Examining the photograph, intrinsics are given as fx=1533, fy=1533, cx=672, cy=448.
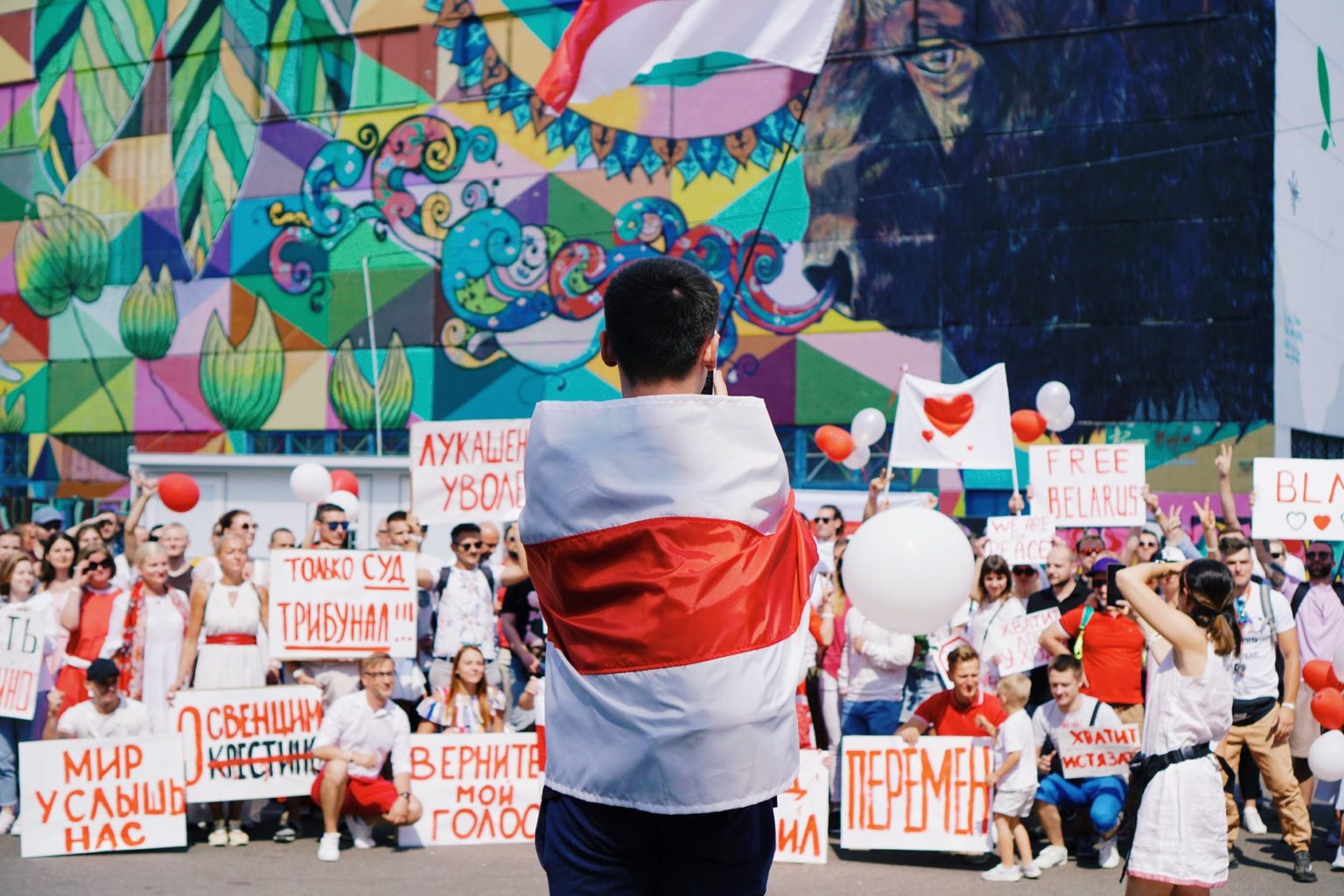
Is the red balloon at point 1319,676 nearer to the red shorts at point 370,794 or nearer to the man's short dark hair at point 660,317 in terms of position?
the red shorts at point 370,794

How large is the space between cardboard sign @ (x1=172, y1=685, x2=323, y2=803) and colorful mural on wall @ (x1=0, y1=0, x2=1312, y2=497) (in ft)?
35.7

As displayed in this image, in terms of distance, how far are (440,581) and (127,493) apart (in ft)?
55.6

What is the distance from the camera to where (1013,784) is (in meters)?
8.23

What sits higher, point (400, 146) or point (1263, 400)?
point (400, 146)

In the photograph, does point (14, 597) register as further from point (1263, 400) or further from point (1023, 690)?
point (1263, 400)

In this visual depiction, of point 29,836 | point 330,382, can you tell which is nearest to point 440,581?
point 29,836

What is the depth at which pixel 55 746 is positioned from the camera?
842cm

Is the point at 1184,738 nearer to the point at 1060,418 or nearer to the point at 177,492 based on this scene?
the point at 177,492

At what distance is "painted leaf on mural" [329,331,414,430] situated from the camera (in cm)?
2283

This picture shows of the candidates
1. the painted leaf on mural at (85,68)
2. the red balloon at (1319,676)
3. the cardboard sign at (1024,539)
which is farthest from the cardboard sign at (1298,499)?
the painted leaf on mural at (85,68)

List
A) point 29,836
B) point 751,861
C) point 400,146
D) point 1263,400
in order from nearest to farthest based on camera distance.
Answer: point 751,861
point 29,836
point 1263,400
point 400,146

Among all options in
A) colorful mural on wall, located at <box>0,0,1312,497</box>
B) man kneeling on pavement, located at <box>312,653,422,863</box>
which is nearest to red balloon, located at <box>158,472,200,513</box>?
man kneeling on pavement, located at <box>312,653,422,863</box>

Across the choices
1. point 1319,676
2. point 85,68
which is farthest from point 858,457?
point 85,68

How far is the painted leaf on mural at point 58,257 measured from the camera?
25.7m
